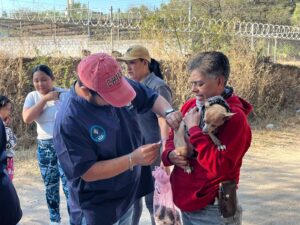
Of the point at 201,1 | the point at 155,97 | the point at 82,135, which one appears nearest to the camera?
the point at 82,135

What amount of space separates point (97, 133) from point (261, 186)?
387 cm

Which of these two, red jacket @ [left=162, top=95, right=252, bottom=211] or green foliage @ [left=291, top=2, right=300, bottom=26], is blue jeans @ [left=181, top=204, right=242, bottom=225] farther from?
green foliage @ [left=291, top=2, right=300, bottom=26]

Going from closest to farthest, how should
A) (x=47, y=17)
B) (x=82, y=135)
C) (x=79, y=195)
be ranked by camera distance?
1. (x=82, y=135)
2. (x=79, y=195)
3. (x=47, y=17)

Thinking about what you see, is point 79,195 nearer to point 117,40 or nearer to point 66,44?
point 66,44

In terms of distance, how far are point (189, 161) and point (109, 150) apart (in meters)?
0.44

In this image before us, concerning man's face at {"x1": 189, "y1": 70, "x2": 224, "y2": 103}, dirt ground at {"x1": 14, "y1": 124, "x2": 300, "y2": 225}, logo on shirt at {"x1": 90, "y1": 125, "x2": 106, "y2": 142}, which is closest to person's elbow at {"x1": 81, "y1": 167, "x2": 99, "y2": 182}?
logo on shirt at {"x1": 90, "y1": 125, "x2": 106, "y2": 142}

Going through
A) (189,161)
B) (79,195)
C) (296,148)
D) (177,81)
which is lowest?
(296,148)

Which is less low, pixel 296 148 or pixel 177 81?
pixel 177 81

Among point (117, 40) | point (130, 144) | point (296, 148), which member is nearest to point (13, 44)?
point (117, 40)

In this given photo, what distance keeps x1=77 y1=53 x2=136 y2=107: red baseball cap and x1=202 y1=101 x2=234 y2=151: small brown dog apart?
411 mm

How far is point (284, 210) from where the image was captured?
456cm

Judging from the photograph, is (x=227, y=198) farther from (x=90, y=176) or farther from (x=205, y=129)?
(x=90, y=176)

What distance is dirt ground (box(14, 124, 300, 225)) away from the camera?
14.5ft

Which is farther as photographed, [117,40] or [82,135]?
[117,40]
